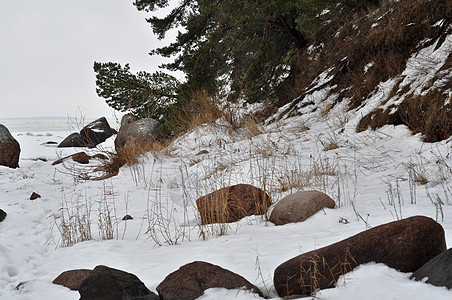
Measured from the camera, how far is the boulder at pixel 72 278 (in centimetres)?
202

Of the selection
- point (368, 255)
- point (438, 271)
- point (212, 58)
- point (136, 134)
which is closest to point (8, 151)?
point (136, 134)

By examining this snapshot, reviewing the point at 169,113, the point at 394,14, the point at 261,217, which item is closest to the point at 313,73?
the point at 394,14

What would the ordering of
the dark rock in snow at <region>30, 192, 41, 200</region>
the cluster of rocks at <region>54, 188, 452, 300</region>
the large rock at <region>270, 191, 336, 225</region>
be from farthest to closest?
the dark rock in snow at <region>30, 192, 41, 200</region> → the large rock at <region>270, 191, 336, 225</region> → the cluster of rocks at <region>54, 188, 452, 300</region>

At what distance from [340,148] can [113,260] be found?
3.76 metres

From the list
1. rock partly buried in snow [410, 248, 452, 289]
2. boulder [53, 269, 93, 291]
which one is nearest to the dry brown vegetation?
rock partly buried in snow [410, 248, 452, 289]

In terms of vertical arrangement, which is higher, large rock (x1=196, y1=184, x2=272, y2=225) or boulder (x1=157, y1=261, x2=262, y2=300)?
large rock (x1=196, y1=184, x2=272, y2=225)

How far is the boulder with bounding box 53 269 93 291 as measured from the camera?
202cm

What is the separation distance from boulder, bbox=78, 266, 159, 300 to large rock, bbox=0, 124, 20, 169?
736 cm

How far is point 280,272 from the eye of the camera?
1.71 metres

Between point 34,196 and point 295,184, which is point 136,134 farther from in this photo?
point 295,184

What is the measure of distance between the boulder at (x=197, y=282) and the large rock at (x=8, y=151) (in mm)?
7557

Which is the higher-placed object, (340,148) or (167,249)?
(340,148)

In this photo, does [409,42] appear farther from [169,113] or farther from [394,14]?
[169,113]

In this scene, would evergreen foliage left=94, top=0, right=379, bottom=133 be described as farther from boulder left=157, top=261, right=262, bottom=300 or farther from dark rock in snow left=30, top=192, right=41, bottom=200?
boulder left=157, top=261, right=262, bottom=300
